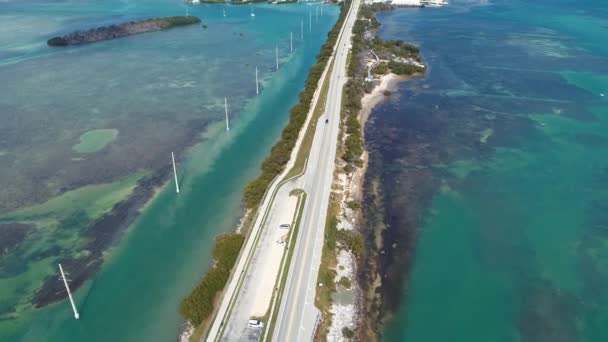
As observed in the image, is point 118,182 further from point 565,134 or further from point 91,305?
point 565,134

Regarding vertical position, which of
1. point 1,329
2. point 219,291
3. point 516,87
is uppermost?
point 516,87

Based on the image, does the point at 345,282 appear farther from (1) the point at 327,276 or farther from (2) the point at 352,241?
(2) the point at 352,241

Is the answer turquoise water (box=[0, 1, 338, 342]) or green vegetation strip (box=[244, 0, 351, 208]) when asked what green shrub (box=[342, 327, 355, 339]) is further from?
green vegetation strip (box=[244, 0, 351, 208])

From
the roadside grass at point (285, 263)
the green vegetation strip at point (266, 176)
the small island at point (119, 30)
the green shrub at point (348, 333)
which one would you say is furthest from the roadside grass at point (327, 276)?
the small island at point (119, 30)

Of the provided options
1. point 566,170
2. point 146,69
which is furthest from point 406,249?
point 146,69

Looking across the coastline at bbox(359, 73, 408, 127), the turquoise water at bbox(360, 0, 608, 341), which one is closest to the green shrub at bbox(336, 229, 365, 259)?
the turquoise water at bbox(360, 0, 608, 341)

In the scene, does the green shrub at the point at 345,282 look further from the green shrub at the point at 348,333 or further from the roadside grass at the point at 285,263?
the roadside grass at the point at 285,263
